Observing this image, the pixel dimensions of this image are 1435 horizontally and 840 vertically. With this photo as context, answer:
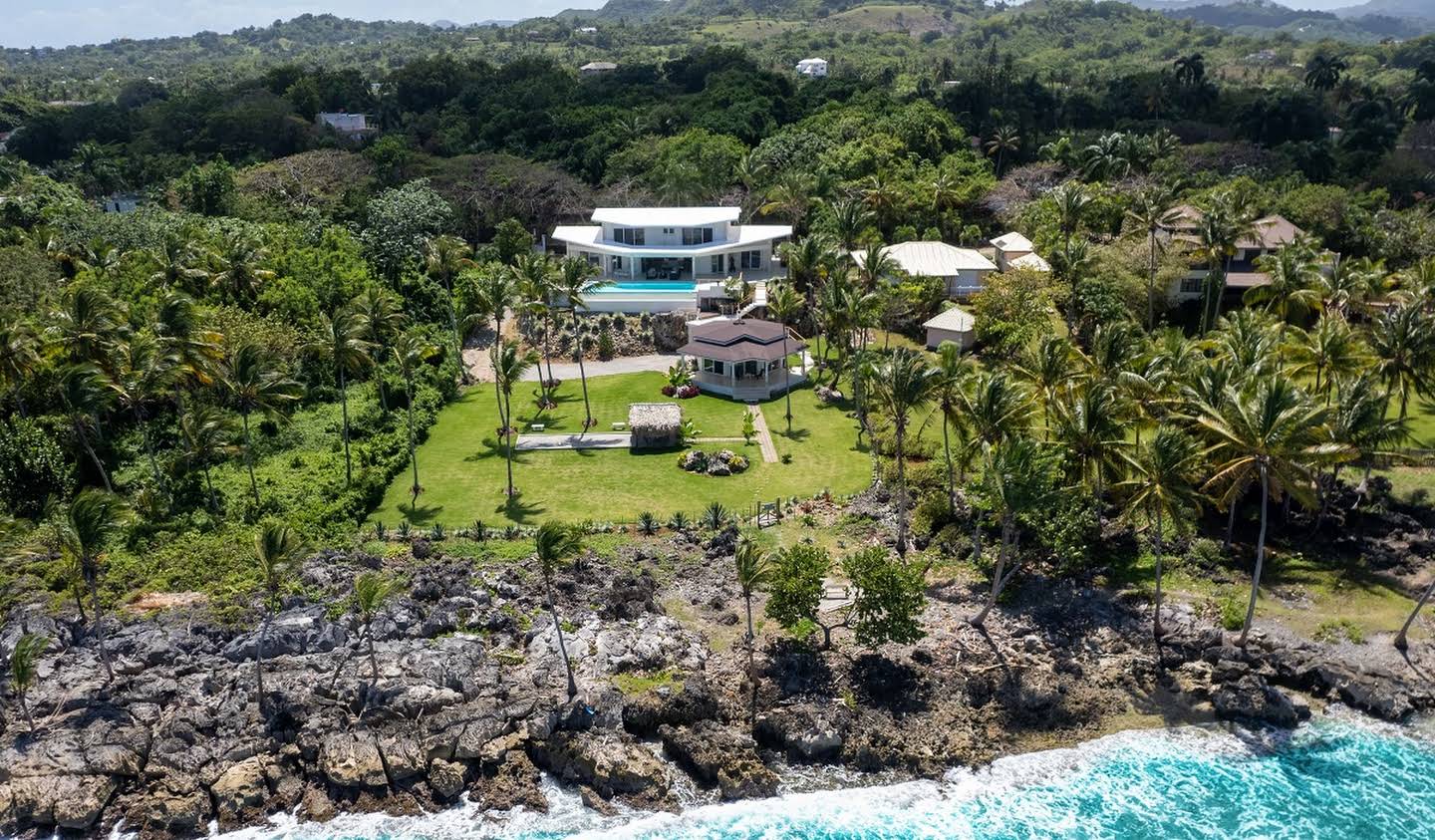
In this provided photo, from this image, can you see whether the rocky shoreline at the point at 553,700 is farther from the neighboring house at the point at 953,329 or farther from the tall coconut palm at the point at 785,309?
the neighboring house at the point at 953,329

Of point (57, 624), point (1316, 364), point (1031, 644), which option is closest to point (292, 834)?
point (57, 624)

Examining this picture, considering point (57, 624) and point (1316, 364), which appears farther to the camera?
point (1316, 364)

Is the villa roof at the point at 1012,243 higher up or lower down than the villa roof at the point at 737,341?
higher up

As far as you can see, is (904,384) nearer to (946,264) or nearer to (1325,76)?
(946,264)

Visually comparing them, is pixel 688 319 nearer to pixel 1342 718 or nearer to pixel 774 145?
pixel 774 145

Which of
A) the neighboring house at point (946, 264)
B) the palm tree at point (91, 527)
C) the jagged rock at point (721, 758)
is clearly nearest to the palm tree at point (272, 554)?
the palm tree at point (91, 527)

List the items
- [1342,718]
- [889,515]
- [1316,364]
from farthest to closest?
[889,515]
[1316,364]
[1342,718]
